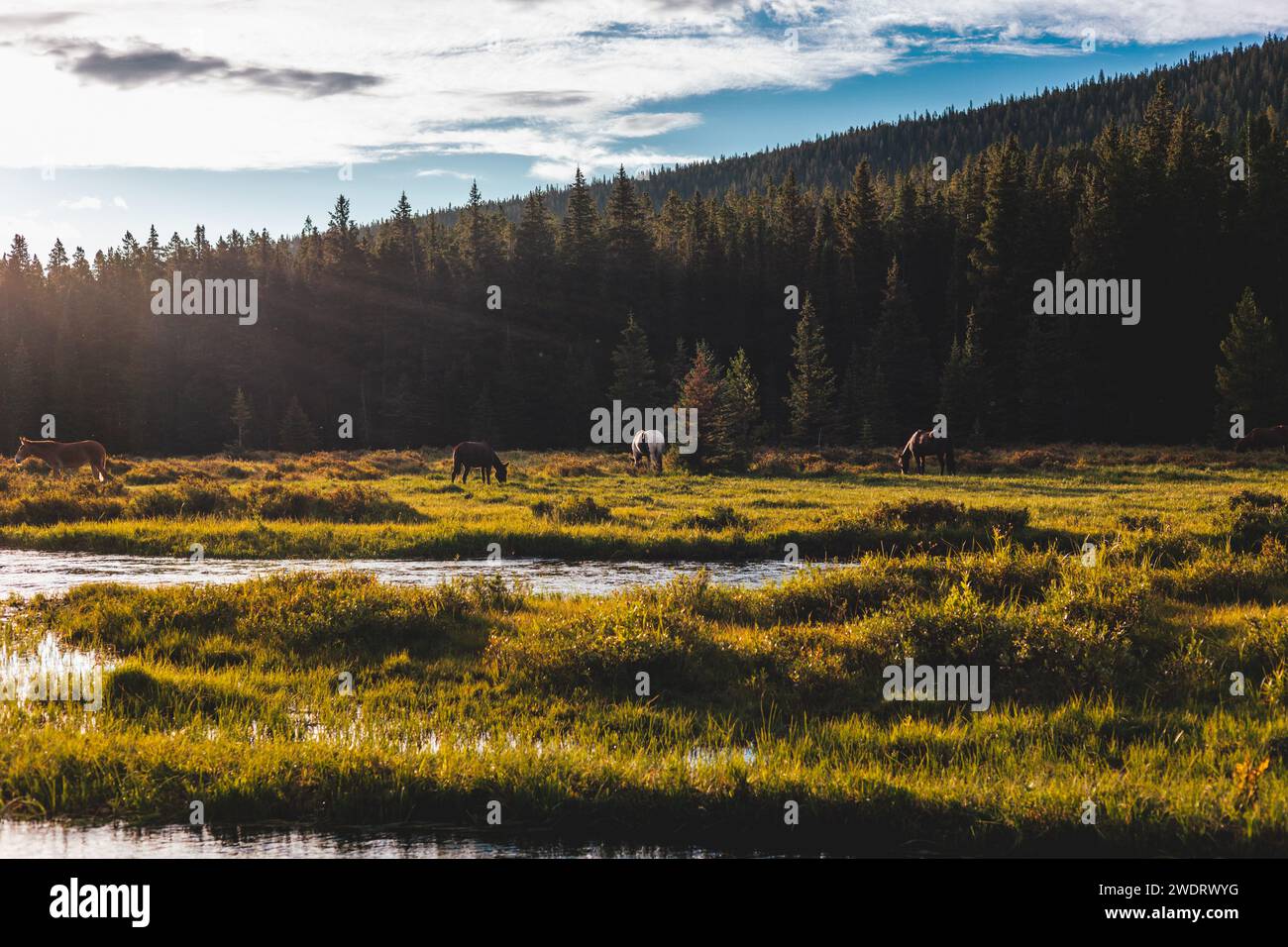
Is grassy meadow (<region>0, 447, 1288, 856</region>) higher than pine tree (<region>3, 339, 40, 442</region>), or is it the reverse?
pine tree (<region>3, 339, 40, 442</region>)

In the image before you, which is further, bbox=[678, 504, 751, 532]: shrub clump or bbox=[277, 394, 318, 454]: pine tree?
bbox=[277, 394, 318, 454]: pine tree

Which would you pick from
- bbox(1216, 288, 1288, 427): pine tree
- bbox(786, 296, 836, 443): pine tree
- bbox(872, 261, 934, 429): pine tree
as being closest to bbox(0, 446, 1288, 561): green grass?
bbox(1216, 288, 1288, 427): pine tree

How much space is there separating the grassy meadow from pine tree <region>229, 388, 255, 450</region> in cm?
6807

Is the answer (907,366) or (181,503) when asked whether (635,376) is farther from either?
(181,503)

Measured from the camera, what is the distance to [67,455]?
1281 inches

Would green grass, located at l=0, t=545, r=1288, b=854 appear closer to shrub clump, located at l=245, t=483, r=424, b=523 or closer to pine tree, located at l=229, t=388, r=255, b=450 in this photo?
shrub clump, located at l=245, t=483, r=424, b=523

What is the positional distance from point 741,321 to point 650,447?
4666cm

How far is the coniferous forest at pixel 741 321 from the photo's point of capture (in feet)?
209

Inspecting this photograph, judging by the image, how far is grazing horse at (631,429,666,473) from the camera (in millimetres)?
43688

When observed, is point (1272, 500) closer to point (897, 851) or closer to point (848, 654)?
point (848, 654)

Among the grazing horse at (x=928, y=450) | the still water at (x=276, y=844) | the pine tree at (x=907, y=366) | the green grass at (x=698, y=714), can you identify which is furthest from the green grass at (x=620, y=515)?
the pine tree at (x=907, y=366)

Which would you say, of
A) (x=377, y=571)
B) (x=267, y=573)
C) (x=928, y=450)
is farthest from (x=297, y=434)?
(x=377, y=571)

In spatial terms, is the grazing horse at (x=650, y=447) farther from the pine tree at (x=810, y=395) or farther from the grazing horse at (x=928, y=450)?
the pine tree at (x=810, y=395)
